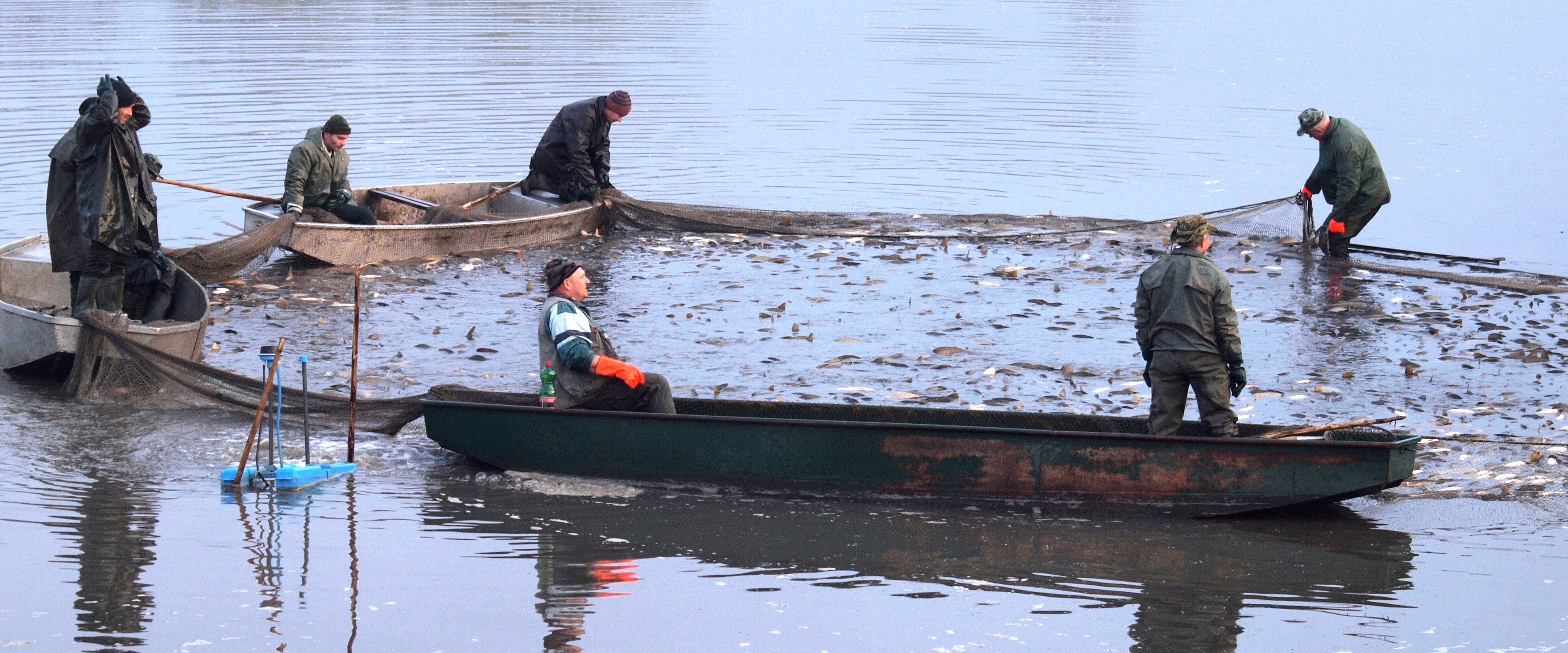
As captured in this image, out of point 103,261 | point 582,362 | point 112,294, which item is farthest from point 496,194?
point 582,362

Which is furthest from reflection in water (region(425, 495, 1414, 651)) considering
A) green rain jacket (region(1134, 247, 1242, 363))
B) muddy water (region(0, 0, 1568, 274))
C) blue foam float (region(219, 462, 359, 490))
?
muddy water (region(0, 0, 1568, 274))

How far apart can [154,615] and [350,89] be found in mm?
24017

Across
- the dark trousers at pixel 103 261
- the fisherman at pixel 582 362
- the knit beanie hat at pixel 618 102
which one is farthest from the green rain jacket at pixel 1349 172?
the dark trousers at pixel 103 261

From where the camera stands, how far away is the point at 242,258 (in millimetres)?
13656

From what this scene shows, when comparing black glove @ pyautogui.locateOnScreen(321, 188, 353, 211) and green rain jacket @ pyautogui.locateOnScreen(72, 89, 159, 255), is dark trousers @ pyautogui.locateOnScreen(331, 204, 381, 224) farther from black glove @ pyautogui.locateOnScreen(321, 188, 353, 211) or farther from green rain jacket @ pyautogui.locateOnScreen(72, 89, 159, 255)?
green rain jacket @ pyautogui.locateOnScreen(72, 89, 159, 255)

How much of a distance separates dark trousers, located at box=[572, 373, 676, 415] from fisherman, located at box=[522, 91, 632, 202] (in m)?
7.56

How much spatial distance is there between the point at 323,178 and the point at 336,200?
337mm

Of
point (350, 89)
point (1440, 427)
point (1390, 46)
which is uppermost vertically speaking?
point (1390, 46)

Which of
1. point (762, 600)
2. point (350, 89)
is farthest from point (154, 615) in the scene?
point (350, 89)

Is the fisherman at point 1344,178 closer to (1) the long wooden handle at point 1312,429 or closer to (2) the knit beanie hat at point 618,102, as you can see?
(1) the long wooden handle at point 1312,429

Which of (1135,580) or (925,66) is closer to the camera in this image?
(1135,580)

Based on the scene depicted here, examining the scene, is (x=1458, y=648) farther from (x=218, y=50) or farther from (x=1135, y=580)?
(x=218, y=50)

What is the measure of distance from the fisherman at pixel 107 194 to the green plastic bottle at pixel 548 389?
12.5 ft

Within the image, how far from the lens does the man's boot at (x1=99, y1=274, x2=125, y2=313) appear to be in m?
10.5
